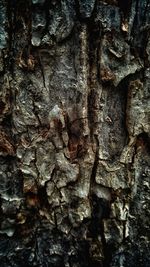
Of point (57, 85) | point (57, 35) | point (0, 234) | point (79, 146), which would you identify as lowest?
point (0, 234)

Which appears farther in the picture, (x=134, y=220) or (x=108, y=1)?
(x=134, y=220)

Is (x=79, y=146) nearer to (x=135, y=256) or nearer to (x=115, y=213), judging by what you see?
(x=115, y=213)

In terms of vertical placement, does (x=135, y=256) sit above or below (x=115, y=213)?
below

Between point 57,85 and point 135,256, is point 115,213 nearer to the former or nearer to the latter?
point 135,256

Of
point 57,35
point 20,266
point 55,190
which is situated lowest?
point 20,266

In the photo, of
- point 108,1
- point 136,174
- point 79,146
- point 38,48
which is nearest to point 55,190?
point 79,146

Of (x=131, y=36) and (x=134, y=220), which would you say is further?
(x=134, y=220)
